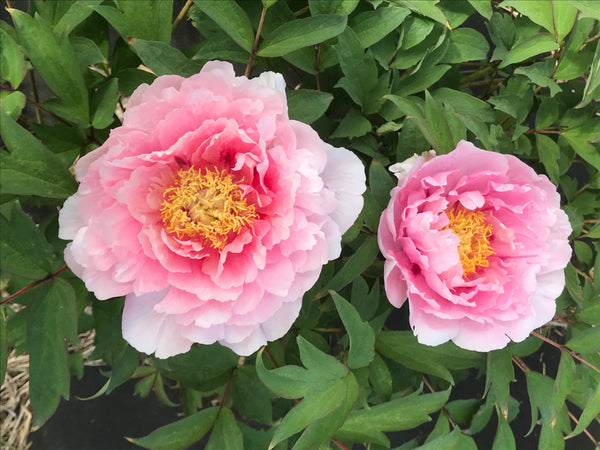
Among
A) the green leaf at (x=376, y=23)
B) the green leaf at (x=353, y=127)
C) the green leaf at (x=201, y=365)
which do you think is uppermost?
the green leaf at (x=376, y=23)

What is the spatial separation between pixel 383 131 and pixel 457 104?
9 centimetres

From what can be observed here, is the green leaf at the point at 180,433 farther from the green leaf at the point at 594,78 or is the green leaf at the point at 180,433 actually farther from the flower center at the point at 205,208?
the green leaf at the point at 594,78

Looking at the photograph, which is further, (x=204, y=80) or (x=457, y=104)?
(x=457, y=104)

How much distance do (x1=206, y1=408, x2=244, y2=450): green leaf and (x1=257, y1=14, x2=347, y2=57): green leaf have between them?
1.08 ft

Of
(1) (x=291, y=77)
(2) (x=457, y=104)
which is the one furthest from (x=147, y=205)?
(1) (x=291, y=77)

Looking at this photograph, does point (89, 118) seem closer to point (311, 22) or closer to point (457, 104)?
point (311, 22)

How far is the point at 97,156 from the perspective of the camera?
1.13 feet

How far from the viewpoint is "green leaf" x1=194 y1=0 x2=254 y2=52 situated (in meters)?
0.39

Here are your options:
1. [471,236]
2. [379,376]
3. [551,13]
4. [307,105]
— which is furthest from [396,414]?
[551,13]

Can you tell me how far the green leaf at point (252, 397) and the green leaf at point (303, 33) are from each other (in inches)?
12.1

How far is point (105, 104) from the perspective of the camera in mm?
416

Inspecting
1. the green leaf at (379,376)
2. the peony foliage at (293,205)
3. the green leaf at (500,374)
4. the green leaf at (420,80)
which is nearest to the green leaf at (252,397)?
the peony foliage at (293,205)

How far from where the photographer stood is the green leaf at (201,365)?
0.49 meters

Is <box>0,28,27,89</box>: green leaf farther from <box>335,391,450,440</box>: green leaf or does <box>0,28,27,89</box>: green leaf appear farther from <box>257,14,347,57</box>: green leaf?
<box>335,391,450,440</box>: green leaf
